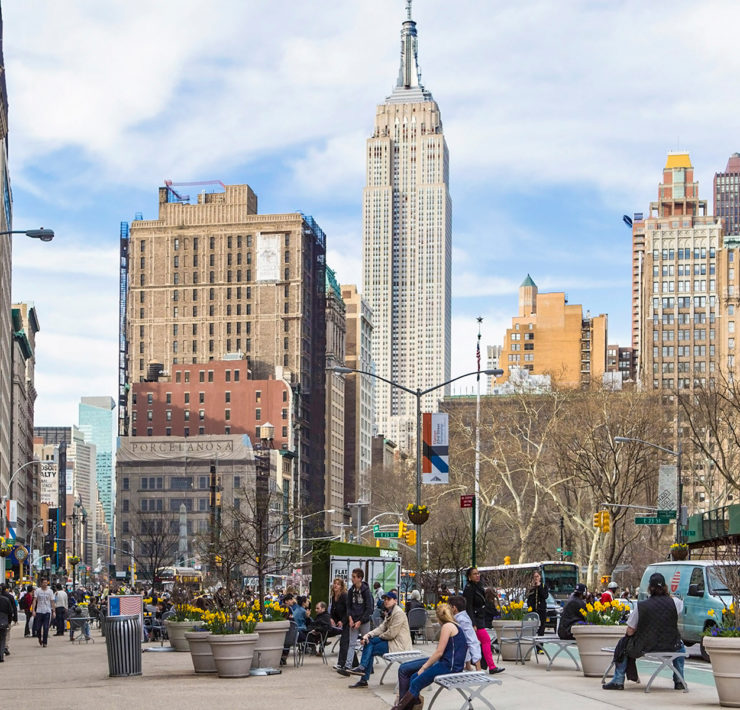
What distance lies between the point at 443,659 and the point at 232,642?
719 centimetres

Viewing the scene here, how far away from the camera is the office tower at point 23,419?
144000 mm

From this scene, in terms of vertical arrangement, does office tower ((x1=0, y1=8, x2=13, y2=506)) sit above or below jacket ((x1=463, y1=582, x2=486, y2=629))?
above

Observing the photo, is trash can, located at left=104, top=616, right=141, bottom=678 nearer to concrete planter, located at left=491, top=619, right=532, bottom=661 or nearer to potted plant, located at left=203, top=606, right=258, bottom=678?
potted plant, located at left=203, top=606, right=258, bottom=678

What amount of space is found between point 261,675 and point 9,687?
4.17m

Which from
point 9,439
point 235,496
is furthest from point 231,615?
point 235,496

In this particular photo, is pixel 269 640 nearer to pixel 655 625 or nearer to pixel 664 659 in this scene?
pixel 655 625

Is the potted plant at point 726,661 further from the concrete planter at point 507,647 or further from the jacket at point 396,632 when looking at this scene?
the concrete planter at point 507,647

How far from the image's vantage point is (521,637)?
25281 mm

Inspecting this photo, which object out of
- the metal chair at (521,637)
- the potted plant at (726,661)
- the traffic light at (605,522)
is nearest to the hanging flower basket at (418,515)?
the metal chair at (521,637)

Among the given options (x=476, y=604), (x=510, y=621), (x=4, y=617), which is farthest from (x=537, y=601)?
(x=4, y=617)

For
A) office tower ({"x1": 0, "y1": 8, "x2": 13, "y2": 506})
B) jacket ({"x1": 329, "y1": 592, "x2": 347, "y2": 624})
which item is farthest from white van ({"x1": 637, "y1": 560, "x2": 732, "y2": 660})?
office tower ({"x1": 0, "y1": 8, "x2": 13, "y2": 506})

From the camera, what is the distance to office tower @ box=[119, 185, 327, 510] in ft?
595

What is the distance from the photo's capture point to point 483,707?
17016 millimetres

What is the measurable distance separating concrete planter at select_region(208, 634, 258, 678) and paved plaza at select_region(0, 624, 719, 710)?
0.26 meters
